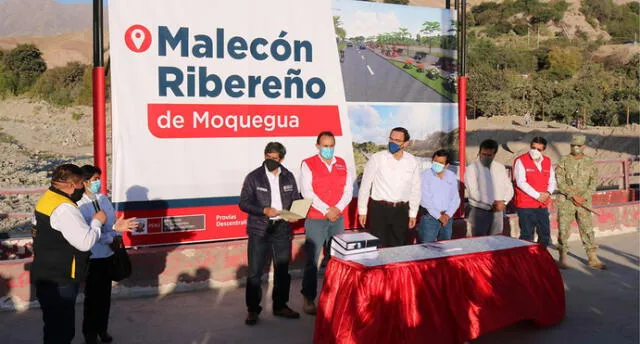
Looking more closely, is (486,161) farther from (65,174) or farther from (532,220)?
(65,174)

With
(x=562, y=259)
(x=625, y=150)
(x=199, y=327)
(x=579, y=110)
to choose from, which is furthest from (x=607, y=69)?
(x=199, y=327)

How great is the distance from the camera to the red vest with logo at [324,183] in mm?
6293

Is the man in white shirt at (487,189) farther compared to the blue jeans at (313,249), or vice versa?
the man in white shirt at (487,189)

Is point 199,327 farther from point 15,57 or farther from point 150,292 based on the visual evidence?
point 15,57

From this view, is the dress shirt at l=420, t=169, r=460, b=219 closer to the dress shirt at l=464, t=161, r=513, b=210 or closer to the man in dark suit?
the dress shirt at l=464, t=161, r=513, b=210

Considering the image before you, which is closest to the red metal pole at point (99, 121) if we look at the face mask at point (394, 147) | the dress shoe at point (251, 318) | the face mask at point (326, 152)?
the dress shoe at point (251, 318)

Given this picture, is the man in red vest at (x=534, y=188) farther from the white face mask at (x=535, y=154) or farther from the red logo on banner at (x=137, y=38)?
the red logo on banner at (x=137, y=38)

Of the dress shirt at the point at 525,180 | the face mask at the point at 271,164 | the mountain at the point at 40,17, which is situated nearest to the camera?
the face mask at the point at 271,164

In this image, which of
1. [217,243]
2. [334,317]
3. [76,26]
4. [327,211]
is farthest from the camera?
[76,26]

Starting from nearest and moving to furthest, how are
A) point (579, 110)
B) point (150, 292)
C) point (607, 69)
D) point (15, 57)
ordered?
point (150, 292) → point (579, 110) → point (15, 57) → point (607, 69)

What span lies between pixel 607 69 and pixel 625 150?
43.1 meters

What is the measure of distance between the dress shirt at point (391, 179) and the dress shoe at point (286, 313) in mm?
1283

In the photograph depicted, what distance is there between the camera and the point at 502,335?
18.8 feet

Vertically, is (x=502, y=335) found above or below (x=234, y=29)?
below
